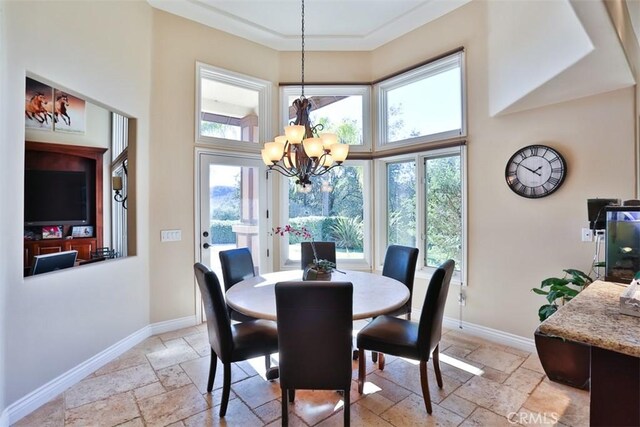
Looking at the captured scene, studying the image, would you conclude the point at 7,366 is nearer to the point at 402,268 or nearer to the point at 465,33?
the point at 402,268

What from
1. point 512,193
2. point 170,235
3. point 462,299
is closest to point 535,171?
point 512,193

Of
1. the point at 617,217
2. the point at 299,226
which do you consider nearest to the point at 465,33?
the point at 617,217

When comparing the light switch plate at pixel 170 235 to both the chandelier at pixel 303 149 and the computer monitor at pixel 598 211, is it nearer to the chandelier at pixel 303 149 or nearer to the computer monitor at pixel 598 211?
the chandelier at pixel 303 149

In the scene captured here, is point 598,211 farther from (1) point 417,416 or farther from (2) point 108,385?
(2) point 108,385

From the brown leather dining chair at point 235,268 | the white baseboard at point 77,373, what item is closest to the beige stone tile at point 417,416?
the brown leather dining chair at point 235,268

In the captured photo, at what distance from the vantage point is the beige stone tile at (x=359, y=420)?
190 cm

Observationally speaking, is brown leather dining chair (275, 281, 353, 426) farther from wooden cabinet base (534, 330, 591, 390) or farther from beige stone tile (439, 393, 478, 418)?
wooden cabinet base (534, 330, 591, 390)

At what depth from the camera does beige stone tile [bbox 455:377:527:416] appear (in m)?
2.06

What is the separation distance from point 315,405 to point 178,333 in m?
1.96

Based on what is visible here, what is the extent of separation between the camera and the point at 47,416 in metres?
2.02

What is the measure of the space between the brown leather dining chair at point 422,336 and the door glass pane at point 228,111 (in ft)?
9.45

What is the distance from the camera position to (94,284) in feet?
8.66

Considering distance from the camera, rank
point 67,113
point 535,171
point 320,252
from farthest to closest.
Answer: point 320,252 < point 67,113 < point 535,171

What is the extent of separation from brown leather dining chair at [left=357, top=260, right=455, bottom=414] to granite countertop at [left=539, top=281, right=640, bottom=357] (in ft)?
2.23
